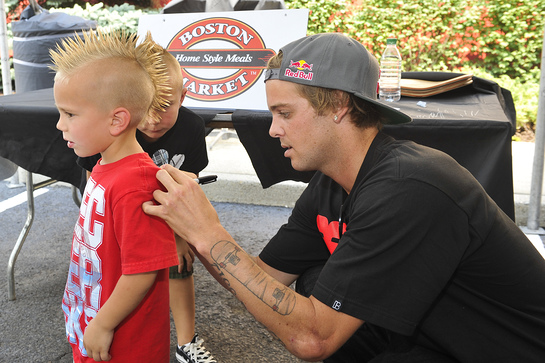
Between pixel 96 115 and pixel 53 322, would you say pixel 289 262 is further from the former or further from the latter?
pixel 53 322

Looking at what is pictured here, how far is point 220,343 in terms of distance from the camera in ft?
7.65

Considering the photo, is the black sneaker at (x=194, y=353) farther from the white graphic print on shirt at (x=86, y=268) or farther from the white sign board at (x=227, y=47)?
the white sign board at (x=227, y=47)

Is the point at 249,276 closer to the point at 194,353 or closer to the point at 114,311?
the point at 114,311

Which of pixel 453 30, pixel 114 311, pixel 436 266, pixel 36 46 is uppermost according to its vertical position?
pixel 453 30

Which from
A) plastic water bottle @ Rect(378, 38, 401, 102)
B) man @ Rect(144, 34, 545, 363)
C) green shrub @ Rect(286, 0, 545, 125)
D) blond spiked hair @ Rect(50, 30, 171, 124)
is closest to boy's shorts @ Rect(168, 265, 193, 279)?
man @ Rect(144, 34, 545, 363)

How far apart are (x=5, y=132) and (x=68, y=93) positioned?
1.47m

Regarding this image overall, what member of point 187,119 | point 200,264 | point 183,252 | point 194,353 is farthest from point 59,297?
point 187,119

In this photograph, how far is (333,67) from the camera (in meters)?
1.45

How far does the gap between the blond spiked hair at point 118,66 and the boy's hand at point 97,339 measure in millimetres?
534

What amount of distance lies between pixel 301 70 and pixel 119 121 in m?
0.52

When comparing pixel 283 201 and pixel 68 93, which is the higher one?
pixel 68 93

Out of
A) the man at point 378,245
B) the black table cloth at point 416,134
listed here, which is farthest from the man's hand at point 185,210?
the black table cloth at point 416,134

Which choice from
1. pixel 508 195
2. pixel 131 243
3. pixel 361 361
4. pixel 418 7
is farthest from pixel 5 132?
pixel 418 7

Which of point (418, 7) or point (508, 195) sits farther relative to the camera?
point (418, 7)
